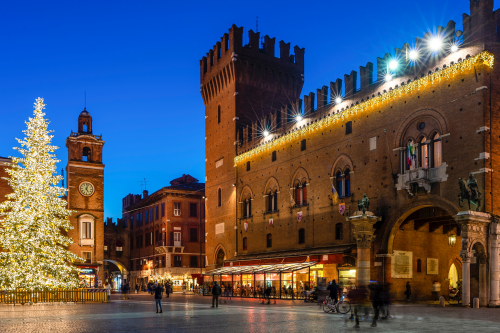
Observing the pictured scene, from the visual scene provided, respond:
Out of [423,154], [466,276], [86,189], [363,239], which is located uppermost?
[423,154]

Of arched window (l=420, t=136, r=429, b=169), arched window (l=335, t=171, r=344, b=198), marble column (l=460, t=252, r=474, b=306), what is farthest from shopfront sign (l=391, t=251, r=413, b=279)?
marble column (l=460, t=252, r=474, b=306)

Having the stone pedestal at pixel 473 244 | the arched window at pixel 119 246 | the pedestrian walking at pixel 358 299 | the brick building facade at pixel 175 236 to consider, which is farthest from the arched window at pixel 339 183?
the arched window at pixel 119 246

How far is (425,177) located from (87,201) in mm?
41101

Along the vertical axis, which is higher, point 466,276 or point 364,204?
point 364,204

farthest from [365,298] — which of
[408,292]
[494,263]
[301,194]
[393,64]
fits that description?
[301,194]

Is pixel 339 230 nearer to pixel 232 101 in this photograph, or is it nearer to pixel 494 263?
pixel 494 263

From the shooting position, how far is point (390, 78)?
31.0 m

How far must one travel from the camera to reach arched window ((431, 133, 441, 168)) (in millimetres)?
27648

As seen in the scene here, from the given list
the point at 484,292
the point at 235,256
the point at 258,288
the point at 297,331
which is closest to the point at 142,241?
the point at 235,256

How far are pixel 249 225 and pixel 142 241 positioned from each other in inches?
1284

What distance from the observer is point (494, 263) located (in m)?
24.9

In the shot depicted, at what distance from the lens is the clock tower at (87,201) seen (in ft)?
188

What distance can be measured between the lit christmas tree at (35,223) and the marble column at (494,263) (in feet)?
71.0

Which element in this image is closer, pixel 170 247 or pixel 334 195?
pixel 334 195
